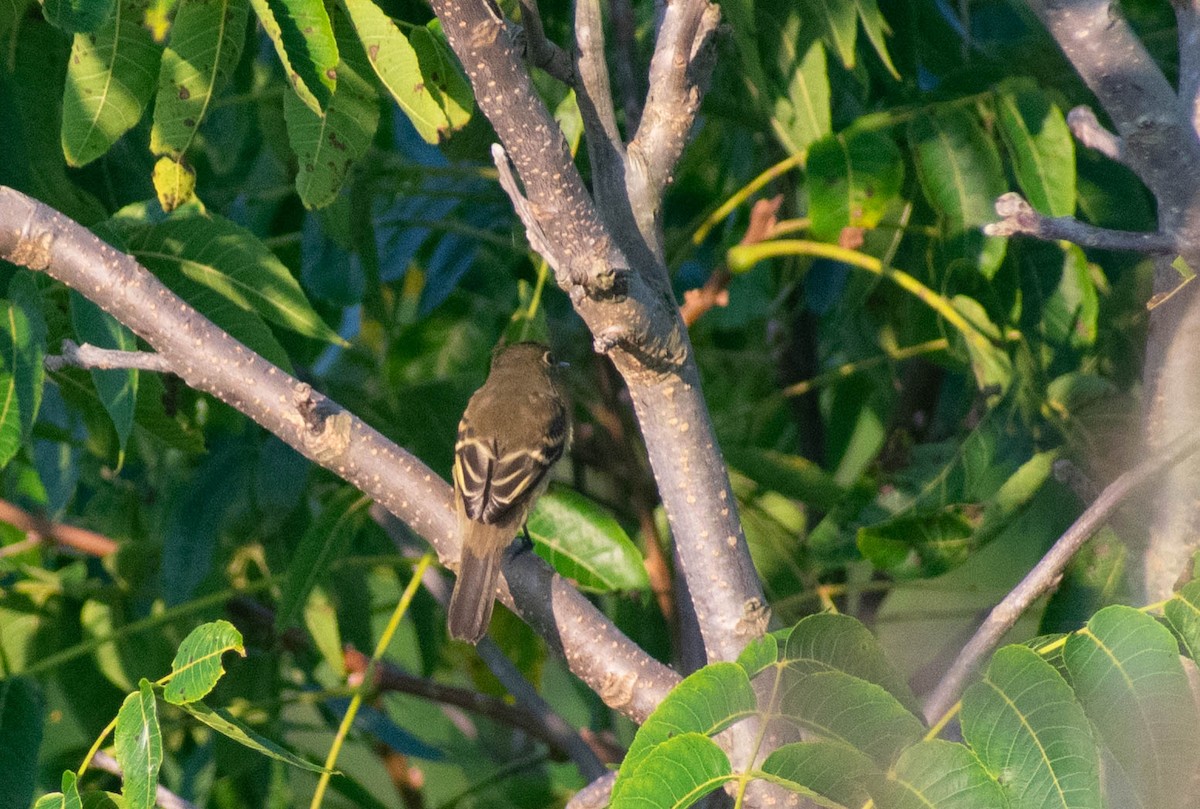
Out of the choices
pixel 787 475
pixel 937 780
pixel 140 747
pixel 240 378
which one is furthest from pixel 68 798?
pixel 787 475

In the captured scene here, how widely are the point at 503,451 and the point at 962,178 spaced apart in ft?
5.00

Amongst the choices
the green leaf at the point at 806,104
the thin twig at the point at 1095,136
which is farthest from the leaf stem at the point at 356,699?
the thin twig at the point at 1095,136

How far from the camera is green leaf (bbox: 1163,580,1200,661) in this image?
187cm

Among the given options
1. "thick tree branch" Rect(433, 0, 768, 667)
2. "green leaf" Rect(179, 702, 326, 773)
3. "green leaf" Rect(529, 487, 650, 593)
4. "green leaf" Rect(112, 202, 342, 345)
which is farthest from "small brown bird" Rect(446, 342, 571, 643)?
"green leaf" Rect(179, 702, 326, 773)

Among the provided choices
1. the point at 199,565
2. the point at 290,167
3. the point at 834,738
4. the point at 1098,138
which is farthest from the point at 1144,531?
the point at 290,167

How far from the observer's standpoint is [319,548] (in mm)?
3047

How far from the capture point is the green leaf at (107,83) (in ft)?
8.55

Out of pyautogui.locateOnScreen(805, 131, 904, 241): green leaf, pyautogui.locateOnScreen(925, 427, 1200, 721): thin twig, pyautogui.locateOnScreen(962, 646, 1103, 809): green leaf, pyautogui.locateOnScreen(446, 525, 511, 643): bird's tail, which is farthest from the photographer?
pyautogui.locateOnScreen(805, 131, 904, 241): green leaf

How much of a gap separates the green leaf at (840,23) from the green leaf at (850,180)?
1.02ft

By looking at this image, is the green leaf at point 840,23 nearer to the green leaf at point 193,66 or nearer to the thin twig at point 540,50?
the thin twig at point 540,50

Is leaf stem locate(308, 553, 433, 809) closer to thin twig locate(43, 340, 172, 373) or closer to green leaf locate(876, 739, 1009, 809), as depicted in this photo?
thin twig locate(43, 340, 172, 373)

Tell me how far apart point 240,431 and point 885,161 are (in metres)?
1.99

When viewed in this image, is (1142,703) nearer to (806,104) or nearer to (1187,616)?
(1187,616)

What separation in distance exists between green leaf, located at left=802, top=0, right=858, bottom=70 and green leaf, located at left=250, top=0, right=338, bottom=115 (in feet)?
3.74
